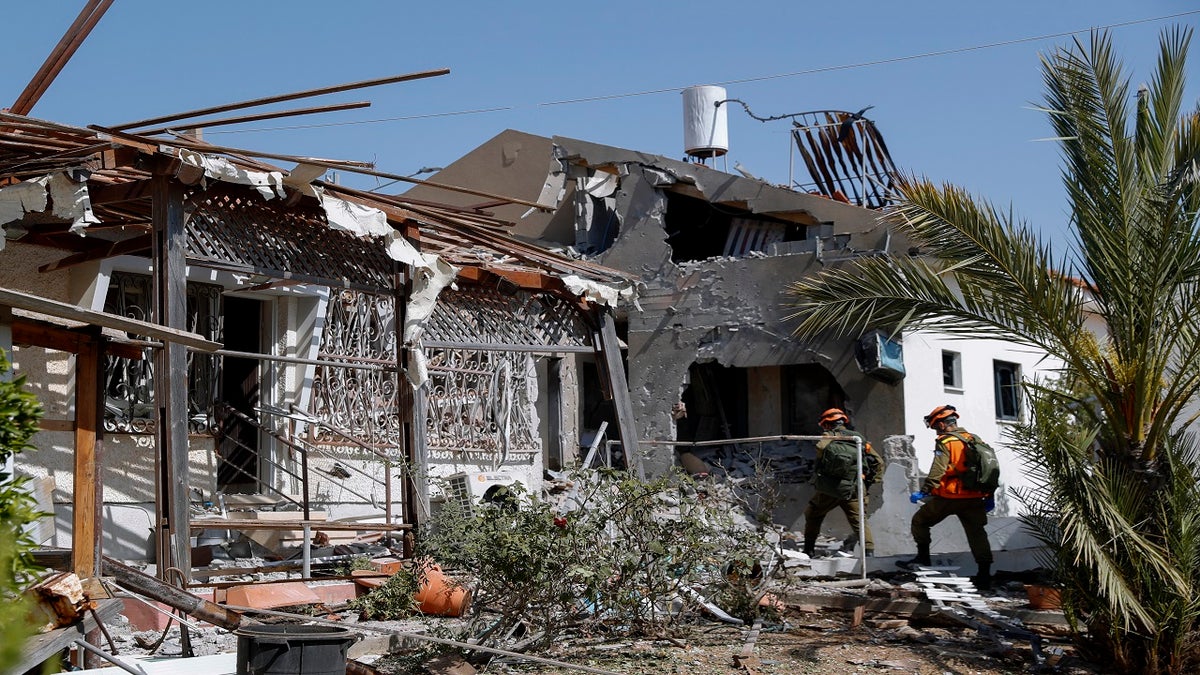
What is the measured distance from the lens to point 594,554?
8.06 meters

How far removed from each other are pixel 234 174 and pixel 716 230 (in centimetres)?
1261

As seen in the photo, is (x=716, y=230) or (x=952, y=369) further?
(x=716, y=230)

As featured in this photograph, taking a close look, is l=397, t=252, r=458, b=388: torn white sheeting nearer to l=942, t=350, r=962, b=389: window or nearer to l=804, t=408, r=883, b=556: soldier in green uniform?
l=804, t=408, r=883, b=556: soldier in green uniform

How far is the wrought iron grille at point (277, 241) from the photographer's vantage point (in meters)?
8.95

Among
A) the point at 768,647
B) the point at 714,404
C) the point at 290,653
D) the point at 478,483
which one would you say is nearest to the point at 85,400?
the point at 290,653

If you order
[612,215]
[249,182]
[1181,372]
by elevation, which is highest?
[612,215]

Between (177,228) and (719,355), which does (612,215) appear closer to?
(719,355)

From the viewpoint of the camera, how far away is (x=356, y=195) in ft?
32.1

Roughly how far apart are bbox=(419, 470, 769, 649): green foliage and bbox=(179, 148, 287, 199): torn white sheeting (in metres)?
2.74

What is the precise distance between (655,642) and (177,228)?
4.60m

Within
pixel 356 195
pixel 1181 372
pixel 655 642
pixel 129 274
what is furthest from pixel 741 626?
pixel 129 274

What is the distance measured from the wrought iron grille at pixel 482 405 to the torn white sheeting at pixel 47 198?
314 inches

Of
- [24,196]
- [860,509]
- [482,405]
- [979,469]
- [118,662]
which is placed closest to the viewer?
[118,662]

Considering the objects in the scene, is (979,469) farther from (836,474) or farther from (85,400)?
(85,400)
